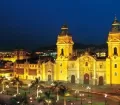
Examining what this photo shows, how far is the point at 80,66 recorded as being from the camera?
7125 cm

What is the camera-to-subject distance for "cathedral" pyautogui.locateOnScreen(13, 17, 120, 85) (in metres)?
67.2

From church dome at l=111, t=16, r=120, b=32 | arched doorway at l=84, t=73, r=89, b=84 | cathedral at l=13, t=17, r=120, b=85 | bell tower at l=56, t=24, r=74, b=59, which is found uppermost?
Result: church dome at l=111, t=16, r=120, b=32

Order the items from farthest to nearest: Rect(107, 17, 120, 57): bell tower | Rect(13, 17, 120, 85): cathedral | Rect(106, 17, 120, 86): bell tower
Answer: Rect(13, 17, 120, 85): cathedral
Rect(106, 17, 120, 86): bell tower
Rect(107, 17, 120, 57): bell tower

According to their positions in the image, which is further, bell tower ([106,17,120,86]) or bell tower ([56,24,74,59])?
bell tower ([56,24,74,59])

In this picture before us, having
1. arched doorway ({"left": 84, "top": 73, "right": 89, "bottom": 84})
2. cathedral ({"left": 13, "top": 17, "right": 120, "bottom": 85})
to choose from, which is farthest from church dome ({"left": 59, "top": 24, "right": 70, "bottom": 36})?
arched doorway ({"left": 84, "top": 73, "right": 89, "bottom": 84})

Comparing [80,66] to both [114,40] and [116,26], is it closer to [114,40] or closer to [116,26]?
[114,40]

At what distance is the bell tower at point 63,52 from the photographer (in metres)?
73.2

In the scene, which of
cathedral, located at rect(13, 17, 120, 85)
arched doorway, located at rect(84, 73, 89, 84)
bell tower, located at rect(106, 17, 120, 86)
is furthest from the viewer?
arched doorway, located at rect(84, 73, 89, 84)

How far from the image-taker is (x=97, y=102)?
51438mm

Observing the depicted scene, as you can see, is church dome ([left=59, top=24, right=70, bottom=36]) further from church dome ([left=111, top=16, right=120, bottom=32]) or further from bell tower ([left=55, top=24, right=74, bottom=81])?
church dome ([left=111, top=16, right=120, bottom=32])

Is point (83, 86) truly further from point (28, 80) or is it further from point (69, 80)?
point (28, 80)

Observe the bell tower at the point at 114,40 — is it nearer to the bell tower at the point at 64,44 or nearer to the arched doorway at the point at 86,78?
the arched doorway at the point at 86,78

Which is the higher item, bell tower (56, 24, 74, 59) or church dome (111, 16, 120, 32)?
church dome (111, 16, 120, 32)

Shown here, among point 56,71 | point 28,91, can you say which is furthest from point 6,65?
point 28,91
